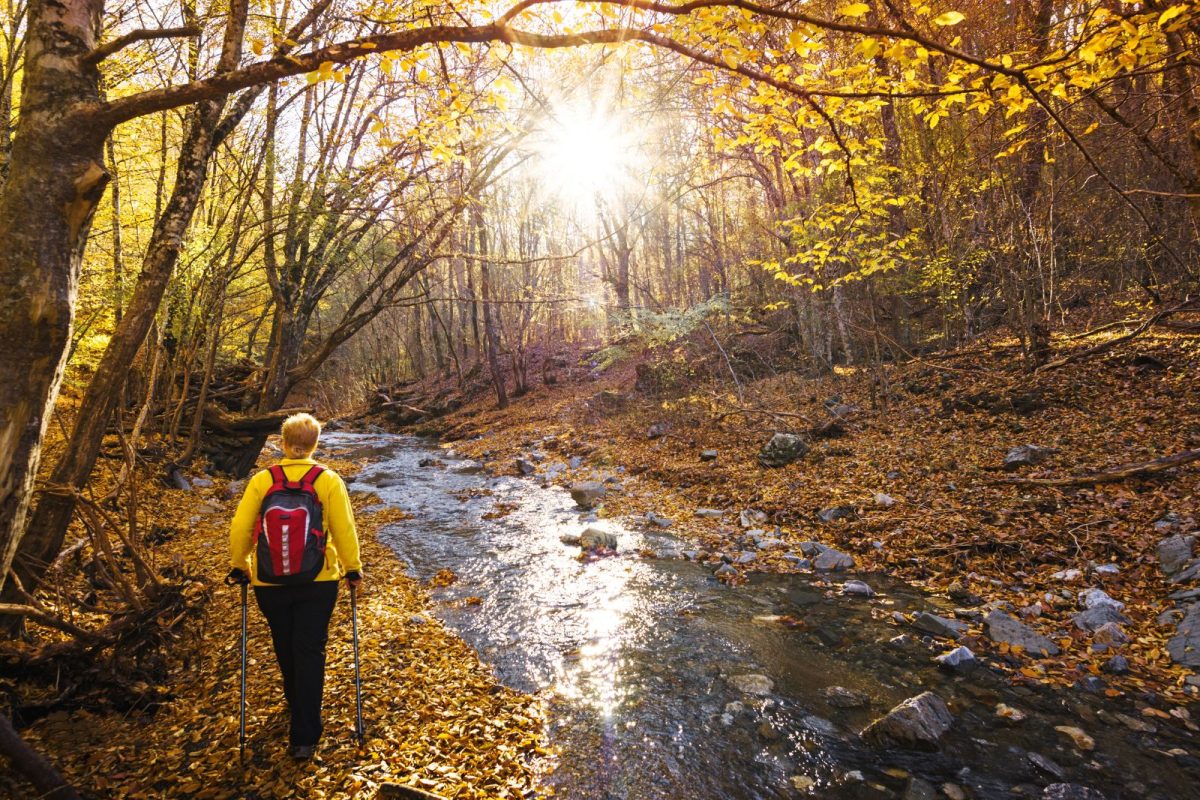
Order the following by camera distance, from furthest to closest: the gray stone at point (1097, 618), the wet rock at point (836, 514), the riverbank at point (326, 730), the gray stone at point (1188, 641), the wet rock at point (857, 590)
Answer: the wet rock at point (836, 514) < the wet rock at point (857, 590) < the gray stone at point (1097, 618) < the gray stone at point (1188, 641) < the riverbank at point (326, 730)

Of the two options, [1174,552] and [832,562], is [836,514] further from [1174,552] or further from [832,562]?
[1174,552]

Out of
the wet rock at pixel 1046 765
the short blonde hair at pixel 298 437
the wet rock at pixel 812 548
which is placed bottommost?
the wet rock at pixel 1046 765

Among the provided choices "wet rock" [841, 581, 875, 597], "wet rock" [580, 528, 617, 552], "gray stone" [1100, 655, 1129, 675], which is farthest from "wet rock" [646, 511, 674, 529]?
"gray stone" [1100, 655, 1129, 675]

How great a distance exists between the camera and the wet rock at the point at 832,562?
6.19m

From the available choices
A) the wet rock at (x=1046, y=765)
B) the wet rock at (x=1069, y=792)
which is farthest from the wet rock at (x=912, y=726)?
the wet rock at (x=1069, y=792)

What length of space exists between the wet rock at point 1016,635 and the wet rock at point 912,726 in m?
1.26

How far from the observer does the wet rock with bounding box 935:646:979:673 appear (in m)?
4.16

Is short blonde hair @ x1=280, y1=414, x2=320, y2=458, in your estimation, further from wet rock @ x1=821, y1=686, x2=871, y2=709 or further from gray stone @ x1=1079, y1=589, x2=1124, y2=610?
gray stone @ x1=1079, y1=589, x2=1124, y2=610

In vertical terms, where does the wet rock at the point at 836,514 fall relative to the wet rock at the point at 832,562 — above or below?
above

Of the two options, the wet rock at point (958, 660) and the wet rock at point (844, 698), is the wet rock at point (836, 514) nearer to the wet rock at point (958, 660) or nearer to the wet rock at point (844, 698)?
the wet rock at point (958, 660)

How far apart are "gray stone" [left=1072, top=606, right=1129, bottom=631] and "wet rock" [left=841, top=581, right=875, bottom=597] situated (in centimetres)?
161

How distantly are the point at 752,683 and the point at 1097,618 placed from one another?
2.99 m

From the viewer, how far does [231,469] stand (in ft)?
35.0

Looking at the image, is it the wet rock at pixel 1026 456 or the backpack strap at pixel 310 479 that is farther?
the wet rock at pixel 1026 456
